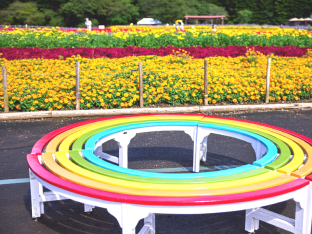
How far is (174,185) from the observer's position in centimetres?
302

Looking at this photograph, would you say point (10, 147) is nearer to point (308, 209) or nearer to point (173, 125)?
point (173, 125)

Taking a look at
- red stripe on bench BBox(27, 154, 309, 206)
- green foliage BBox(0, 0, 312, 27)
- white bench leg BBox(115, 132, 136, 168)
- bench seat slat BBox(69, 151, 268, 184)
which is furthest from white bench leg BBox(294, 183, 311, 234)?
green foliage BBox(0, 0, 312, 27)

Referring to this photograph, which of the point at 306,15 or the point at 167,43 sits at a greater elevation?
the point at 306,15

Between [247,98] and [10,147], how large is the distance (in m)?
6.44

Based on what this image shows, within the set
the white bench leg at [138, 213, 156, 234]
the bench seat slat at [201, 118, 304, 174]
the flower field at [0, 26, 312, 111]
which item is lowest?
the white bench leg at [138, 213, 156, 234]

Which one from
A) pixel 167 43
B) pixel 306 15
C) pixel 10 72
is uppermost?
pixel 306 15

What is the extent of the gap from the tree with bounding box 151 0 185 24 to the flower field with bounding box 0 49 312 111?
5434 cm

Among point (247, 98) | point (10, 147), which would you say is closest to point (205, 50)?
point (247, 98)

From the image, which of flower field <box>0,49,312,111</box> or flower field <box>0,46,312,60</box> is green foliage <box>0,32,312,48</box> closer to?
flower field <box>0,46,312,60</box>

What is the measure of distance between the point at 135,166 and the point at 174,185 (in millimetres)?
2796

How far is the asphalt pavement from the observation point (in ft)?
13.0

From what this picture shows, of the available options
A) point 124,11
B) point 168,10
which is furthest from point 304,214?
point 124,11

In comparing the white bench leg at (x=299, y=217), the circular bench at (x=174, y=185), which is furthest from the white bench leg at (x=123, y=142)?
the white bench leg at (x=299, y=217)

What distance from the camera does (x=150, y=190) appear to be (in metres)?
2.95
